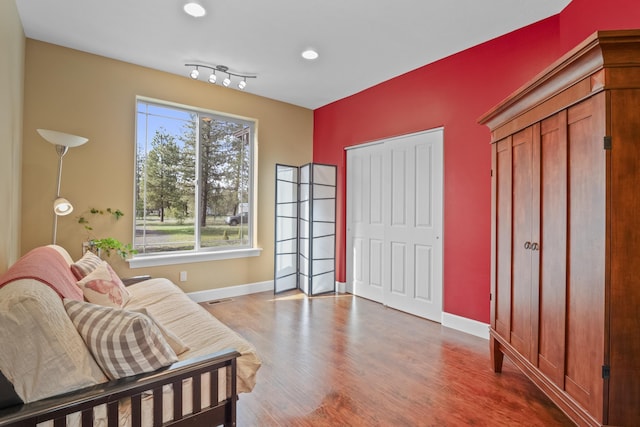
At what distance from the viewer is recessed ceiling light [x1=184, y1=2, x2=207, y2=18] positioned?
249 cm

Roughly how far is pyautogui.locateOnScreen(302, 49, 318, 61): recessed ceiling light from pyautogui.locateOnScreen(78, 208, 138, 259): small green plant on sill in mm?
2597

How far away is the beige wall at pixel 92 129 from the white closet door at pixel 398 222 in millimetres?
1752

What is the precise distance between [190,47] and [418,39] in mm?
2219

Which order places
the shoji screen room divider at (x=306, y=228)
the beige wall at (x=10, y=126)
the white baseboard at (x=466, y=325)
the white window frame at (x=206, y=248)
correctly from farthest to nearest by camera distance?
1. the shoji screen room divider at (x=306, y=228)
2. the white window frame at (x=206, y=248)
3. the white baseboard at (x=466, y=325)
4. the beige wall at (x=10, y=126)

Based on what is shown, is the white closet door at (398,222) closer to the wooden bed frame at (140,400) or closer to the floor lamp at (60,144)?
the wooden bed frame at (140,400)

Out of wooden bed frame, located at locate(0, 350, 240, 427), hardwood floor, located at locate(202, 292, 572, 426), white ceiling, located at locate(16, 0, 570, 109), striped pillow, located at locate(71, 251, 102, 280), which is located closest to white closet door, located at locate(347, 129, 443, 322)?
hardwood floor, located at locate(202, 292, 572, 426)

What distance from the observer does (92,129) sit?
3.31 m

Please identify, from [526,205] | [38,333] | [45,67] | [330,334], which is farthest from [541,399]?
[45,67]

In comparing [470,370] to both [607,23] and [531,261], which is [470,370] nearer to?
[531,261]

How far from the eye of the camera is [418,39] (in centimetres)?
299

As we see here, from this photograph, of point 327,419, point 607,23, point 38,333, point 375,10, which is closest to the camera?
point 38,333

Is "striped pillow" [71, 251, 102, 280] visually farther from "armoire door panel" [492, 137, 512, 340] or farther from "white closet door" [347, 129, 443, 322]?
"white closet door" [347, 129, 443, 322]

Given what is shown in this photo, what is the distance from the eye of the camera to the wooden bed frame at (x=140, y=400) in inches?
39.9

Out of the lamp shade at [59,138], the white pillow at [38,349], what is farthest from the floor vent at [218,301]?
the white pillow at [38,349]
